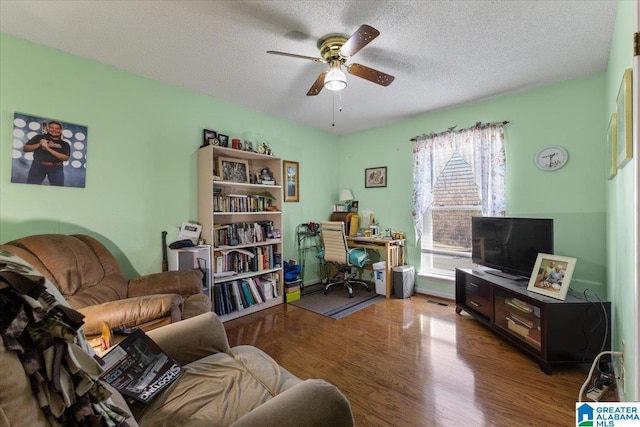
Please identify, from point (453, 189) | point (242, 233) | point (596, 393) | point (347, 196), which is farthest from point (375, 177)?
point (596, 393)

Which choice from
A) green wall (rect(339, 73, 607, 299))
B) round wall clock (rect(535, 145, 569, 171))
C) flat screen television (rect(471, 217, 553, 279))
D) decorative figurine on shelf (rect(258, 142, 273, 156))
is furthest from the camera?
decorative figurine on shelf (rect(258, 142, 273, 156))

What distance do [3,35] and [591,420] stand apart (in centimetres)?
441

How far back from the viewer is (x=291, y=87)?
3.04m

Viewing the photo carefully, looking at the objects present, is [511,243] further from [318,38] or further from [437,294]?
[318,38]

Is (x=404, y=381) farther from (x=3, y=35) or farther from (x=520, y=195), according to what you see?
(x=3, y=35)

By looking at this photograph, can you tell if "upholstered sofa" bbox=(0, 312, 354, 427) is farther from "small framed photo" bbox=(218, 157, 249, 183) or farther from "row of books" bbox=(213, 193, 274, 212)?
"small framed photo" bbox=(218, 157, 249, 183)

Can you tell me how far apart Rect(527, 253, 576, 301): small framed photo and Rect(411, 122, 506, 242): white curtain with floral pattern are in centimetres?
95

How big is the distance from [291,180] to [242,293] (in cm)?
184

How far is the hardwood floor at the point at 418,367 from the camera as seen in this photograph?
169 cm

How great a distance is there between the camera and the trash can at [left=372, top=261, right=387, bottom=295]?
12.8 feet

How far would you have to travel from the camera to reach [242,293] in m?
3.28

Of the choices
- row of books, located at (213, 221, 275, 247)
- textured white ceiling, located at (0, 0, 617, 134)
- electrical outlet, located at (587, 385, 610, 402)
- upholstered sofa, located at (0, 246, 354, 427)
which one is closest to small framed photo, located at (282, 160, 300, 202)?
row of books, located at (213, 221, 275, 247)

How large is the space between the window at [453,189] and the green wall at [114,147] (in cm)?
254

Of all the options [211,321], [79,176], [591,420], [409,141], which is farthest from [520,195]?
[79,176]
